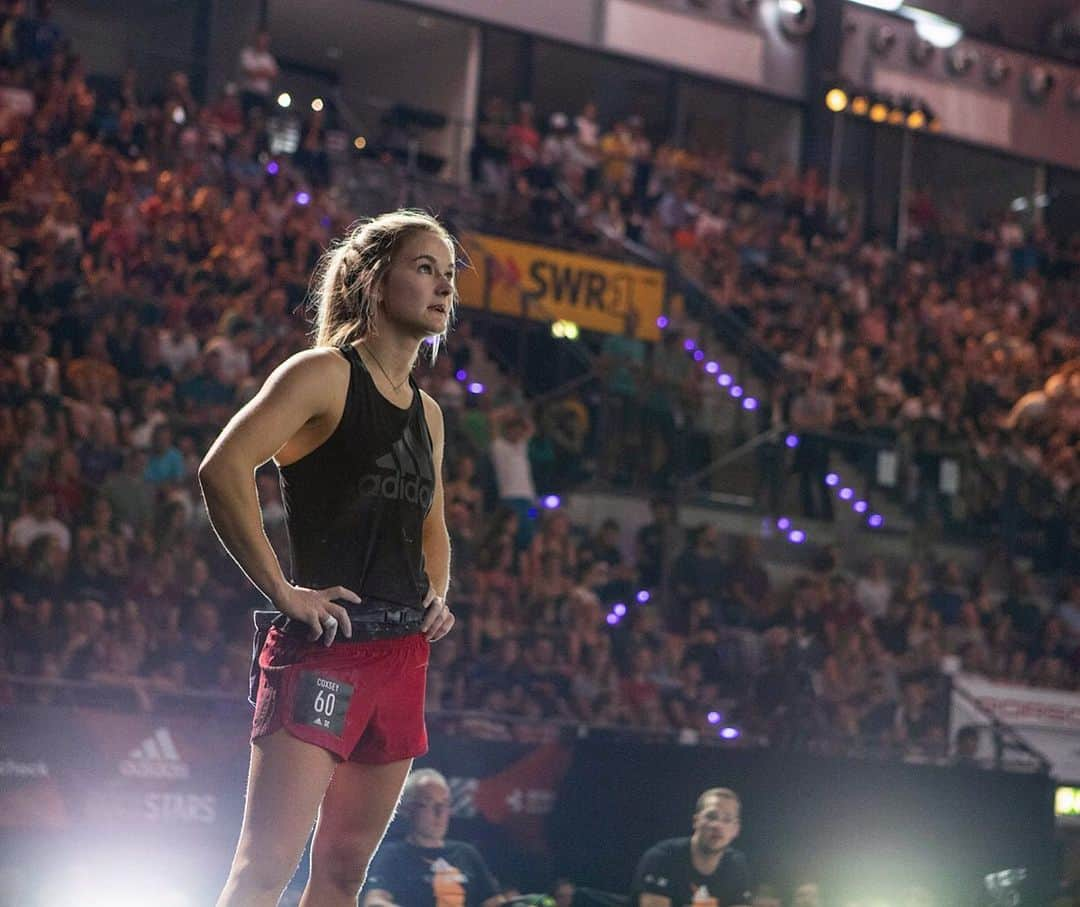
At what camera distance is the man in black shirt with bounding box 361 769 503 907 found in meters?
6.94

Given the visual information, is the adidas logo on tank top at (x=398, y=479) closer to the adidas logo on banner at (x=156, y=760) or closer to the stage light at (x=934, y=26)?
the adidas logo on banner at (x=156, y=760)

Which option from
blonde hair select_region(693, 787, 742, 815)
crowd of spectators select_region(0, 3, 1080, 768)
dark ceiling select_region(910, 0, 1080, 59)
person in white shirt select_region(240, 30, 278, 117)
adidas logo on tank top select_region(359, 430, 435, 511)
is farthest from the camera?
dark ceiling select_region(910, 0, 1080, 59)

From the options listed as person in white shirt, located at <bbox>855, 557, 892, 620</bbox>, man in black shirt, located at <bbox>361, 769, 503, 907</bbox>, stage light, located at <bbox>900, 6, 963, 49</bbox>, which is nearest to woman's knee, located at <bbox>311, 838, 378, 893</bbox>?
man in black shirt, located at <bbox>361, 769, 503, 907</bbox>

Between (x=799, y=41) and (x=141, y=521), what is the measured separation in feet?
52.0

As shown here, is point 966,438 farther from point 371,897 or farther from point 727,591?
point 371,897

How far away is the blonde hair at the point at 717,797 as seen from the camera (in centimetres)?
786

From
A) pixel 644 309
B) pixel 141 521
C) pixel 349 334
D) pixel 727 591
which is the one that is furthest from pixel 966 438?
pixel 349 334

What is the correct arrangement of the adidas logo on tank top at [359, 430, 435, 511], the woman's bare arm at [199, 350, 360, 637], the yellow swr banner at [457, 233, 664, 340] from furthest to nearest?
1. the yellow swr banner at [457, 233, 664, 340]
2. the adidas logo on tank top at [359, 430, 435, 511]
3. the woman's bare arm at [199, 350, 360, 637]

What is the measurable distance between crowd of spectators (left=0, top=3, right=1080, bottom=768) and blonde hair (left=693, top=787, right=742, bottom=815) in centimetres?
80

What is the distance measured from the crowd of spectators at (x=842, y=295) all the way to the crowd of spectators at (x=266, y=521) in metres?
0.55

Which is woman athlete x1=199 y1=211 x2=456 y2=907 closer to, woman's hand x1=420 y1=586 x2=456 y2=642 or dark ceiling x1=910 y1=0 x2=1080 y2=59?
woman's hand x1=420 y1=586 x2=456 y2=642

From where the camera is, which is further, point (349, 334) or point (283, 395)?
point (349, 334)

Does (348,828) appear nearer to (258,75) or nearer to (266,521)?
(266,521)

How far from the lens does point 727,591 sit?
1284 centimetres
